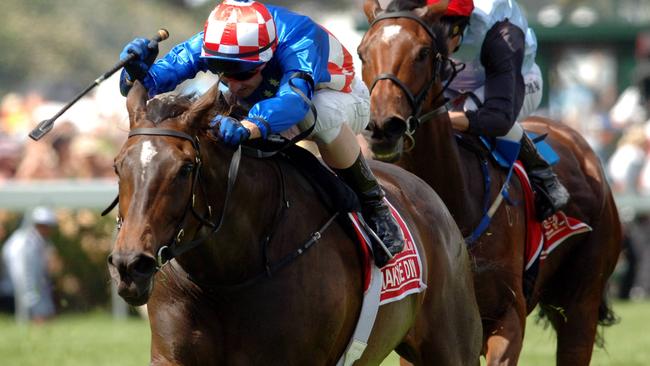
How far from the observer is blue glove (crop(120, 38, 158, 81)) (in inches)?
196

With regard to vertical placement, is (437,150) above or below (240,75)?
below

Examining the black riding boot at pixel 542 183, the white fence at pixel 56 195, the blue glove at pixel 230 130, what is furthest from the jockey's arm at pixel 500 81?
the white fence at pixel 56 195

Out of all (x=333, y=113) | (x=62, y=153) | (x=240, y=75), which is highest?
(x=240, y=75)

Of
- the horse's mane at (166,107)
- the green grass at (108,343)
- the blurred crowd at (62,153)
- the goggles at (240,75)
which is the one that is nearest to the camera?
the horse's mane at (166,107)

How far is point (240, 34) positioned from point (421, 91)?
1753 mm

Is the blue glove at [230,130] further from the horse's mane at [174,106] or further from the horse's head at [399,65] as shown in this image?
the horse's head at [399,65]

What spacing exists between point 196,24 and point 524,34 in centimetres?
2808

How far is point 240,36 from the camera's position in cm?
485

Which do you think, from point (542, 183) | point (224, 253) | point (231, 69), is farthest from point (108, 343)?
point (224, 253)

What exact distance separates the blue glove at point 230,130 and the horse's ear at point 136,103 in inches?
9.5

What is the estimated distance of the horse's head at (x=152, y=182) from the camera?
4043mm

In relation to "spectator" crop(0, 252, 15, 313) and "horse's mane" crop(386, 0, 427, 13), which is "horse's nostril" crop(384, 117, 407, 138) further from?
"spectator" crop(0, 252, 15, 313)

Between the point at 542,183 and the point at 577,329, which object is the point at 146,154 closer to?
the point at 542,183

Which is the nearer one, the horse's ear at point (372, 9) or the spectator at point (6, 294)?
the horse's ear at point (372, 9)
